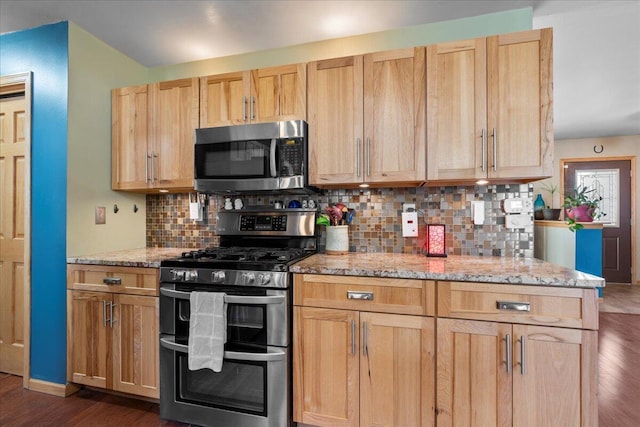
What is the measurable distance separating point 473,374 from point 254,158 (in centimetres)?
169

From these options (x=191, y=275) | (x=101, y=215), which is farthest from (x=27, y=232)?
(x=191, y=275)

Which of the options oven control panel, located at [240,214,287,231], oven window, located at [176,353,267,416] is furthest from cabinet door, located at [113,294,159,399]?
oven control panel, located at [240,214,287,231]

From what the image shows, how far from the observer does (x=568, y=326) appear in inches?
53.8

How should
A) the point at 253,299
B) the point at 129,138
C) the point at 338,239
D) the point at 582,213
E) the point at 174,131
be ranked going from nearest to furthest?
the point at 253,299 < the point at 338,239 < the point at 174,131 < the point at 129,138 < the point at 582,213

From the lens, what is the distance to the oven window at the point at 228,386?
1703mm

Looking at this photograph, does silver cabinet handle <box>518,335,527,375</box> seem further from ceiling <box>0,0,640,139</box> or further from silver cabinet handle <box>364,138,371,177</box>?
ceiling <box>0,0,640,139</box>

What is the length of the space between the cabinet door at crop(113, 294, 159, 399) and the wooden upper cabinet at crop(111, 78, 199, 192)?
0.86 metres

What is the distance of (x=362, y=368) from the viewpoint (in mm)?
1609

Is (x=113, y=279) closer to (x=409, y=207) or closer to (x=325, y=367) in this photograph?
(x=325, y=367)

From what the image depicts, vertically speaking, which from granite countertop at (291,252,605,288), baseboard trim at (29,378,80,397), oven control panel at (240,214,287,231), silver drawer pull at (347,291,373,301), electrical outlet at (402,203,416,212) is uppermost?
electrical outlet at (402,203,416,212)

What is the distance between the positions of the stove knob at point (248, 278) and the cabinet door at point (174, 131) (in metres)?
0.96

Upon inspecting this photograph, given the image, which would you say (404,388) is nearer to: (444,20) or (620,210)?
(444,20)

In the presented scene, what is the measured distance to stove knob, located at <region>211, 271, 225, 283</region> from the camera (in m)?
1.75

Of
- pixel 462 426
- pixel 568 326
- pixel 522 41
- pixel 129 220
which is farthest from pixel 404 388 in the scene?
pixel 129 220
